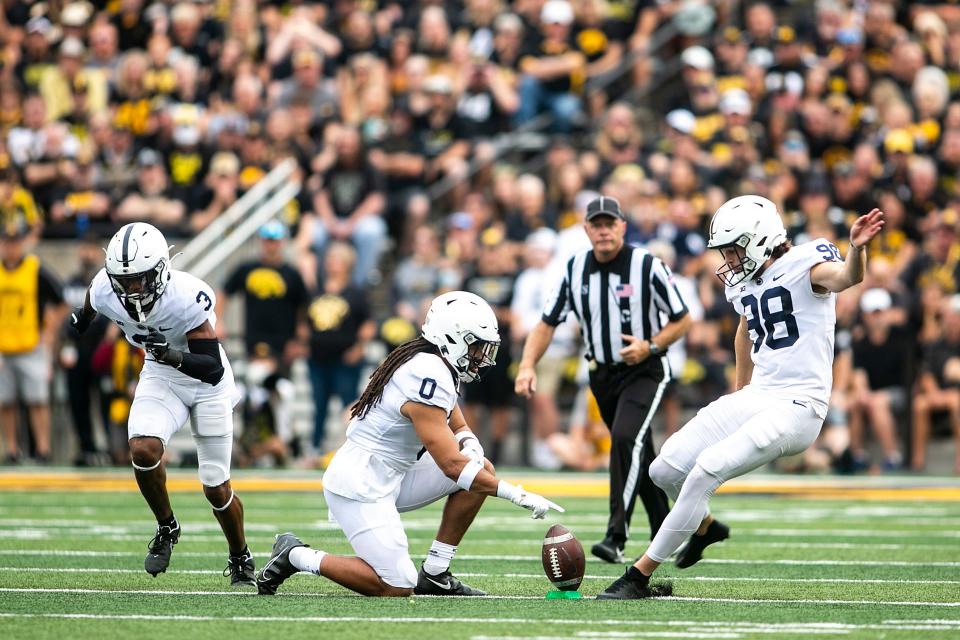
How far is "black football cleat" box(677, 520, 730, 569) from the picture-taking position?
25.7ft

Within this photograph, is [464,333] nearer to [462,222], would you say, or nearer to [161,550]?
[161,550]

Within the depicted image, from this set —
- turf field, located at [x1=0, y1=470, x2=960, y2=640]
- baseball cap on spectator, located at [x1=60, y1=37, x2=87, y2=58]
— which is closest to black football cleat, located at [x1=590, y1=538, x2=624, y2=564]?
turf field, located at [x1=0, y1=470, x2=960, y2=640]

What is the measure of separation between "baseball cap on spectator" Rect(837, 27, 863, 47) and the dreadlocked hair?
387 inches

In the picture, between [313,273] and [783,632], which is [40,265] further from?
[783,632]

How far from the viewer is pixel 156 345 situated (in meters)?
7.66

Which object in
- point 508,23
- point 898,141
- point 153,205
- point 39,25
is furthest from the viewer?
point 39,25

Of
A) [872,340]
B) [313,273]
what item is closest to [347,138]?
[313,273]

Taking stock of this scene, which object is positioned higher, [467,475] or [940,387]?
[467,475]

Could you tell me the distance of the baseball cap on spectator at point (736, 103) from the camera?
1579cm

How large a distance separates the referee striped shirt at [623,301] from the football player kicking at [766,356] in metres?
1.74

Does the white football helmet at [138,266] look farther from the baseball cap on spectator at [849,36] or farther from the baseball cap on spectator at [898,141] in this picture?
the baseball cap on spectator at [849,36]

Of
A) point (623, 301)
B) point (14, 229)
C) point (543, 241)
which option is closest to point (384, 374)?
point (623, 301)

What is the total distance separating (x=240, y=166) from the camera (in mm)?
17172

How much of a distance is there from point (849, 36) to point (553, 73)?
3077 mm
